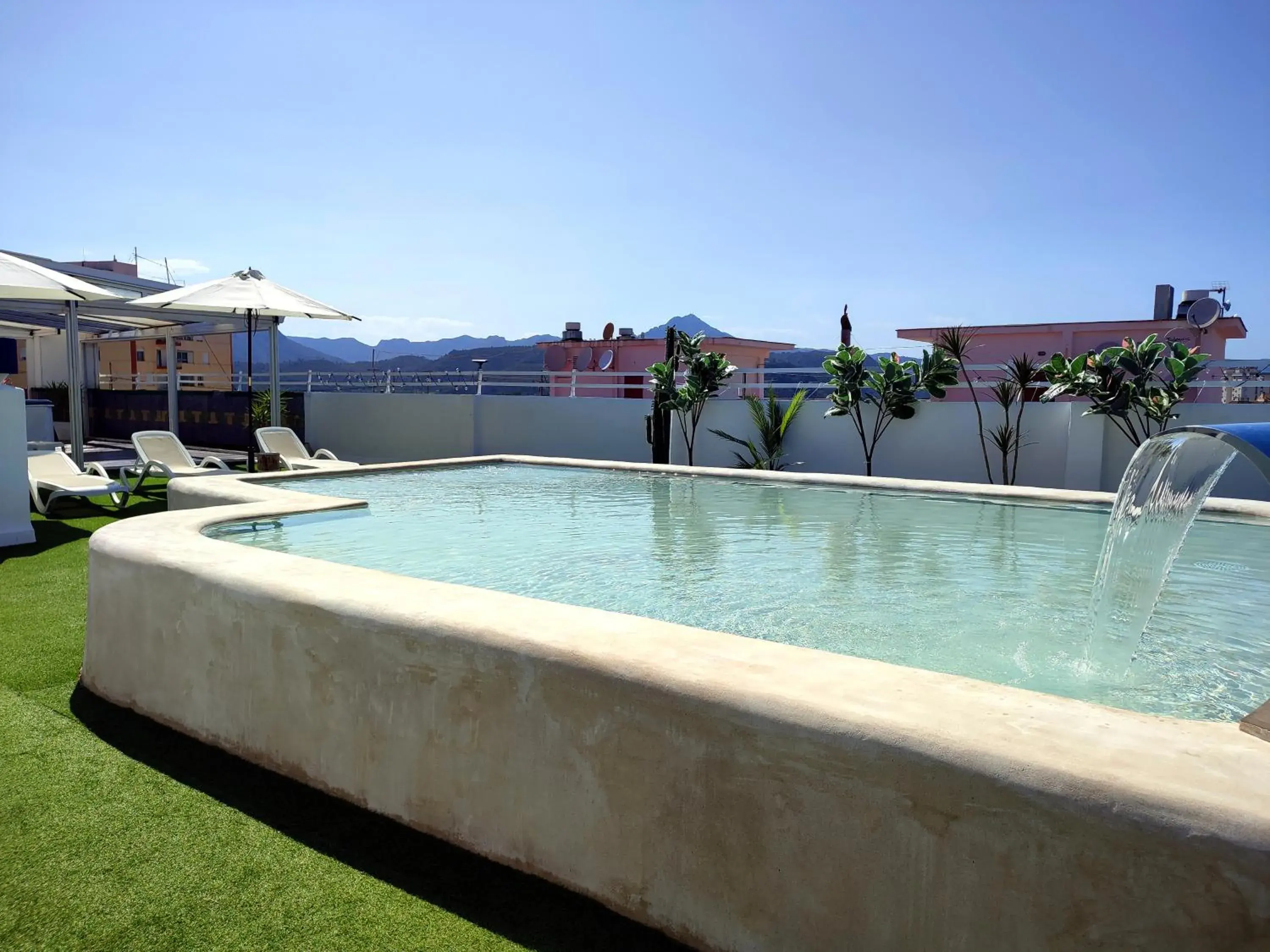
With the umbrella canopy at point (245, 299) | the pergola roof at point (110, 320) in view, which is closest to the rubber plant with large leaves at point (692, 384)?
the umbrella canopy at point (245, 299)

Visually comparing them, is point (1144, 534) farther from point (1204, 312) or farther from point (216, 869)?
point (1204, 312)

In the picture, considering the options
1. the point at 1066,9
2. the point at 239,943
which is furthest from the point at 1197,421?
the point at 239,943

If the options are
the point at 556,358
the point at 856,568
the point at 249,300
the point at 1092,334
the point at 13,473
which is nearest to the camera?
the point at 856,568

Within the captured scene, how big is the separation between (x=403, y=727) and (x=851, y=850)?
1.61 m

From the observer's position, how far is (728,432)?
14.5 m

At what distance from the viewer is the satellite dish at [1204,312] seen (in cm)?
1872

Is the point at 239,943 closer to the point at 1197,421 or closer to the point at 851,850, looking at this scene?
the point at 851,850

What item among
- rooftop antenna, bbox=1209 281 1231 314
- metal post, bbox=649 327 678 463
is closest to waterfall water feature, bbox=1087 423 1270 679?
metal post, bbox=649 327 678 463

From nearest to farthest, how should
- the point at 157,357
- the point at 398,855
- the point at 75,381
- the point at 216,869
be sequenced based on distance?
the point at 216,869 → the point at 398,855 → the point at 75,381 → the point at 157,357

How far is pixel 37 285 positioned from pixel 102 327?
36.7ft

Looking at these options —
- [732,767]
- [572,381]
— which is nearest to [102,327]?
[572,381]

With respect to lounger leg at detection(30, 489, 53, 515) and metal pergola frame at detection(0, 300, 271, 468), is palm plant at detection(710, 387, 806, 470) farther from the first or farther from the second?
lounger leg at detection(30, 489, 53, 515)

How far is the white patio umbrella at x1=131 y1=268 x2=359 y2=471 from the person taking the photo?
1174 cm

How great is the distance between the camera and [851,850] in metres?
2.05
